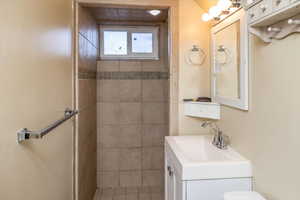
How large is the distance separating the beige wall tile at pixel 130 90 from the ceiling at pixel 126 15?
802 millimetres

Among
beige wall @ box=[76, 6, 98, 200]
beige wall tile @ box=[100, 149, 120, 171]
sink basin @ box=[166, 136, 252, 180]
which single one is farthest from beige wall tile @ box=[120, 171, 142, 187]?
sink basin @ box=[166, 136, 252, 180]

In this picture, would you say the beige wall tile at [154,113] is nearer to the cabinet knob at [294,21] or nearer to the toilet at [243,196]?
the toilet at [243,196]

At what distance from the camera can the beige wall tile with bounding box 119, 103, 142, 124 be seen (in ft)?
10.1

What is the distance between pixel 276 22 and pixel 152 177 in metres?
A: 2.58

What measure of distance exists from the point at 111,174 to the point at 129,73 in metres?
1.38

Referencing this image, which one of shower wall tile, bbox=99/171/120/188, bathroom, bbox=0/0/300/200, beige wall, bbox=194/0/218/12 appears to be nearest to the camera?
bathroom, bbox=0/0/300/200

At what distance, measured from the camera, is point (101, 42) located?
3096mm

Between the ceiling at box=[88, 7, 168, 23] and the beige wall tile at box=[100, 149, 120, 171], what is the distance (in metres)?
1.72

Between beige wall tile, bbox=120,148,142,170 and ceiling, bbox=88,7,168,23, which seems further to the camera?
beige wall tile, bbox=120,148,142,170

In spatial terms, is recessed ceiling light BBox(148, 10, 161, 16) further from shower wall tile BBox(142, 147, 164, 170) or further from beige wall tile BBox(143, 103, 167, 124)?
shower wall tile BBox(142, 147, 164, 170)

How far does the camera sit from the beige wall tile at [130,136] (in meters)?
3.11

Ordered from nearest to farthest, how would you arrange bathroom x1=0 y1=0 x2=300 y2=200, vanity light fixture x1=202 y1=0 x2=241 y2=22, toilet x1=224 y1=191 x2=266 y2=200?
bathroom x1=0 y1=0 x2=300 y2=200 < toilet x1=224 y1=191 x2=266 y2=200 < vanity light fixture x1=202 y1=0 x2=241 y2=22

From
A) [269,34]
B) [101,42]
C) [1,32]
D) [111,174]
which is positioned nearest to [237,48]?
[269,34]

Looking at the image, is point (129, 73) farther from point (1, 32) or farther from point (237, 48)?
point (1, 32)
